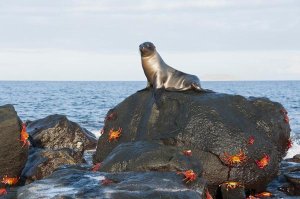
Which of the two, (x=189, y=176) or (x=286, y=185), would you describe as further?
(x=286, y=185)

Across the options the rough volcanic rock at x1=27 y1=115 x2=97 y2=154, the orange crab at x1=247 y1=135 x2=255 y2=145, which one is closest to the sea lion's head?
the orange crab at x1=247 y1=135 x2=255 y2=145

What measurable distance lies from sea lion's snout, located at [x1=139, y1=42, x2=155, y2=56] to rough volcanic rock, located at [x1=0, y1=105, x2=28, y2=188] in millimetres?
3532

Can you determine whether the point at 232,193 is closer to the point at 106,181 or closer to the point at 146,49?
the point at 106,181

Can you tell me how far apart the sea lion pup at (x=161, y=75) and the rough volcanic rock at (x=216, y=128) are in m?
0.46

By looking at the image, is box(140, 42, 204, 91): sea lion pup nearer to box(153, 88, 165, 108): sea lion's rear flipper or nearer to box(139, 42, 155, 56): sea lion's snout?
box(139, 42, 155, 56): sea lion's snout

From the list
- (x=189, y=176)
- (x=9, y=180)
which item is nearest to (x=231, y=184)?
(x=189, y=176)

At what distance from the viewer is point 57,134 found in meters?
17.1

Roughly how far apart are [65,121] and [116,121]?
19.9 feet

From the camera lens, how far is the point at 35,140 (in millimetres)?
16641

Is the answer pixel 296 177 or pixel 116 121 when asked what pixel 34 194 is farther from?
pixel 296 177

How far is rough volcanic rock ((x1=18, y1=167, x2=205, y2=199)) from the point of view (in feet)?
21.1

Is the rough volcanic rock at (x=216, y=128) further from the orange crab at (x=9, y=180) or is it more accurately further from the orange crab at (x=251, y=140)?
the orange crab at (x=9, y=180)

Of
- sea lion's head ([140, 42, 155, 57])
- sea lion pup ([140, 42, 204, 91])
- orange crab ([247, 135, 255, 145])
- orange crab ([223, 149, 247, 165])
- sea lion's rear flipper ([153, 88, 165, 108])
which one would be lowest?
orange crab ([223, 149, 247, 165])

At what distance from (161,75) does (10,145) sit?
3.92m
